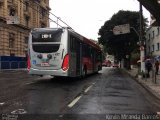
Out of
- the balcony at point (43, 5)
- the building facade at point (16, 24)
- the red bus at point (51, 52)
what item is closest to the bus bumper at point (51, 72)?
the red bus at point (51, 52)

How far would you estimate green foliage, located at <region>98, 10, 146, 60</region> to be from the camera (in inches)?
2621

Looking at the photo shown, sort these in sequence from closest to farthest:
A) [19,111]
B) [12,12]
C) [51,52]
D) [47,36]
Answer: [19,111], [51,52], [47,36], [12,12]

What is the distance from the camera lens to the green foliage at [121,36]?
66.6 m

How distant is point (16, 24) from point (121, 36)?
1764 centimetres

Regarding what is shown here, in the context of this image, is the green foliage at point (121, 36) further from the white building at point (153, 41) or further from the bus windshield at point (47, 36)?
the bus windshield at point (47, 36)

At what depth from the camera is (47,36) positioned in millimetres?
23094

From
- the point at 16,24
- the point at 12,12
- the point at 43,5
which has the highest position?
the point at 43,5

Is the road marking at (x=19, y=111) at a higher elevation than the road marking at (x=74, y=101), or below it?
below

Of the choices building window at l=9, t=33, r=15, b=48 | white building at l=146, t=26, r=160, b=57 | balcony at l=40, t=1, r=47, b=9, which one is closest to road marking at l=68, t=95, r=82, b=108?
building window at l=9, t=33, r=15, b=48

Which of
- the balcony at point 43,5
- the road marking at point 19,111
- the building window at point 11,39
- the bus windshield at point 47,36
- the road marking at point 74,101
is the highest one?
the balcony at point 43,5

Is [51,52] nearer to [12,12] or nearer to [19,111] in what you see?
[19,111]

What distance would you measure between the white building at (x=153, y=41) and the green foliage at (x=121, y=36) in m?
4.79

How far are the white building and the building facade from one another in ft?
70.5

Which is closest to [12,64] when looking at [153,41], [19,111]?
[153,41]
